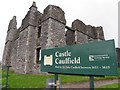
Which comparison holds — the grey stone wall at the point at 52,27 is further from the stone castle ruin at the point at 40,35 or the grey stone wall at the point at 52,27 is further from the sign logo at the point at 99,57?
the sign logo at the point at 99,57

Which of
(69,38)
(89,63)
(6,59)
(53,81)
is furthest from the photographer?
(6,59)

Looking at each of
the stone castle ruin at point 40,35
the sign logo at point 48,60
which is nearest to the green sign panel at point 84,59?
the sign logo at point 48,60

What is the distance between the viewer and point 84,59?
12.3ft

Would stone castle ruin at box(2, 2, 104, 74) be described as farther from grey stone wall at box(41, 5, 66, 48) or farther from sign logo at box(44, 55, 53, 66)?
sign logo at box(44, 55, 53, 66)

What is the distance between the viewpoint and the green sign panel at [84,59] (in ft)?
10.6

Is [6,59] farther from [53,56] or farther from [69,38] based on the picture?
[53,56]

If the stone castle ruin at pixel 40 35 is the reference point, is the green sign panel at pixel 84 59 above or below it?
below

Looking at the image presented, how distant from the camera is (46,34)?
60.5ft

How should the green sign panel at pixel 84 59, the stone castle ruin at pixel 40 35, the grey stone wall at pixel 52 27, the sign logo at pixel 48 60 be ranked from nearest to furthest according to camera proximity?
1. the green sign panel at pixel 84 59
2. the sign logo at pixel 48 60
3. the grey stone wall at pixel 52 27
4. the stone castle ruin at pixel 40 35

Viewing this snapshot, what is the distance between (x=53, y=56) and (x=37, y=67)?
14.8 metres

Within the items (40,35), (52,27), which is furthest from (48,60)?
(40,35)

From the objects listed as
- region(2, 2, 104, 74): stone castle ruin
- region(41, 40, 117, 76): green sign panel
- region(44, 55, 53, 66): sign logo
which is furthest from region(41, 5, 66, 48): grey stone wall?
region(41, 40, 117, 76): green sign panel

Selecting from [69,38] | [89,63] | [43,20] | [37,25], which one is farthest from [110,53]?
[69,38]

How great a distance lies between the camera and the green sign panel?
324 cm
